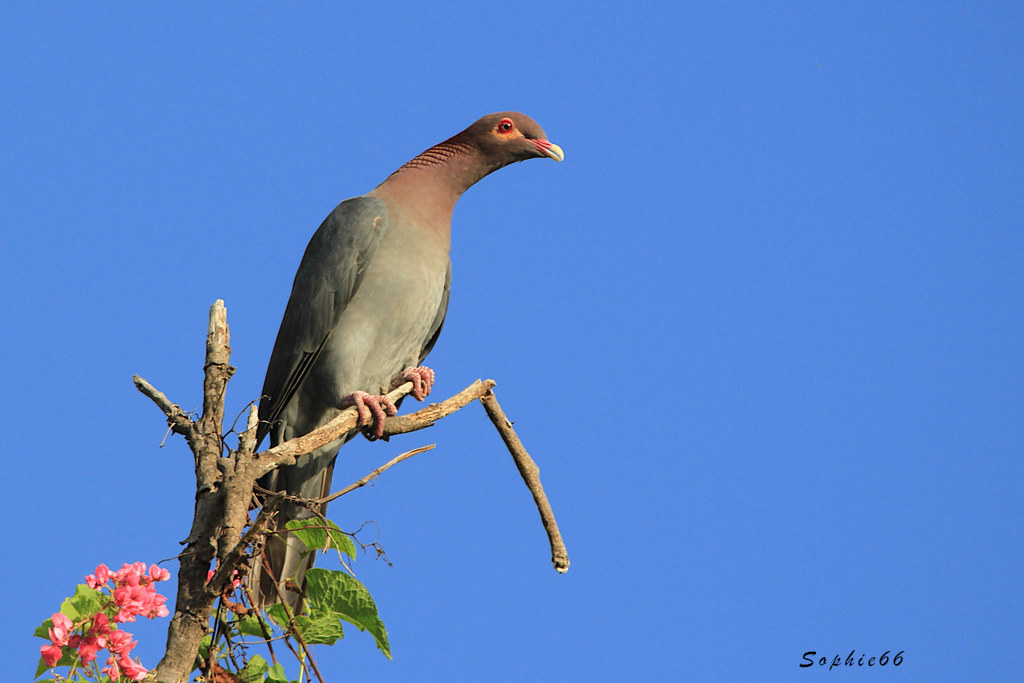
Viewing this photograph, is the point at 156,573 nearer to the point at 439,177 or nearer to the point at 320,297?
the point at 320,297

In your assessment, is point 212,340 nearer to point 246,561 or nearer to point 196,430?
point 196,430

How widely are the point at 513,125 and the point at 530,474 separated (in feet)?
7.26

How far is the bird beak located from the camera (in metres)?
5.16

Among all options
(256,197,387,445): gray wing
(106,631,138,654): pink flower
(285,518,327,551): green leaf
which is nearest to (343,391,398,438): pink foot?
(256,197,387,445): gray wing

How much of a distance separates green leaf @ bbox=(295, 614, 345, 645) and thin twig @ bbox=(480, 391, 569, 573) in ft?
3.28

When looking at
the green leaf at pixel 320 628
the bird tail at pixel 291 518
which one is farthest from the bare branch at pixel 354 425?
the green leaf at pixel 320 628

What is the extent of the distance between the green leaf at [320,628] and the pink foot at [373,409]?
51.6 inches

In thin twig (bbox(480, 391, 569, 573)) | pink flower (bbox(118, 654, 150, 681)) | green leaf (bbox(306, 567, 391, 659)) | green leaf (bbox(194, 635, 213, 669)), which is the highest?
thin twig (bbox(480, 391, 569, 573))

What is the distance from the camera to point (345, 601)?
3.04m

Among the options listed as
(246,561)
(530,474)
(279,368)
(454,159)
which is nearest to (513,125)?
(454,159)

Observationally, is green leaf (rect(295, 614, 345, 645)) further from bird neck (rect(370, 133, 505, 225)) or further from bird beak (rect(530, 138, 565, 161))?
bird beak (rect(530, 138, 565, 161))

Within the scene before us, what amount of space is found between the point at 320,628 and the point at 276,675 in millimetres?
215

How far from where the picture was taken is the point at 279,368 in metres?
4.66

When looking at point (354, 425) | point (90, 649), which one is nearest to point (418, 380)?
point (354, 425)
